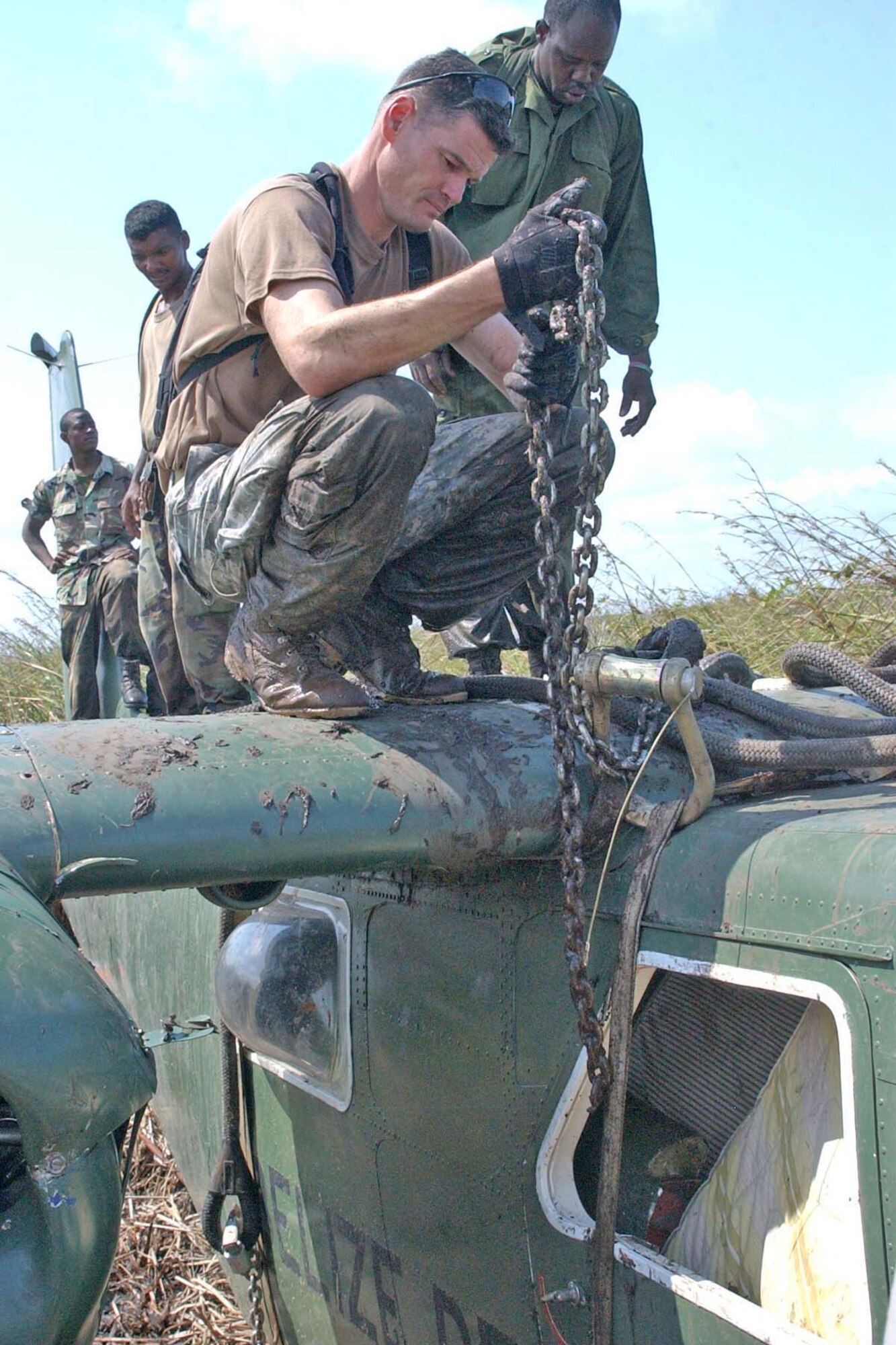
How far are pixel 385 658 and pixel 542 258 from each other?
104 cm

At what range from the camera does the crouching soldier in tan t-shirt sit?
2.59 metres

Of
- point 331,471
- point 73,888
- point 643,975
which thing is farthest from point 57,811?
point 643,975

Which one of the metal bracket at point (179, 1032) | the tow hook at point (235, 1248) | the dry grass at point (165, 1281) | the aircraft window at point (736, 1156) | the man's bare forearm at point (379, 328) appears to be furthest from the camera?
the dry grass at point (165, 1281)

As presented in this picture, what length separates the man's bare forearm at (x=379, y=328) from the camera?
8.16ft

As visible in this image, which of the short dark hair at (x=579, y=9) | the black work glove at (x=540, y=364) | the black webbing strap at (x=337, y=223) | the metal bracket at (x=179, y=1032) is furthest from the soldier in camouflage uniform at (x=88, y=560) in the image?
the black work glove at (x=540, y=364)

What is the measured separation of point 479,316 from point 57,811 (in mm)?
1179

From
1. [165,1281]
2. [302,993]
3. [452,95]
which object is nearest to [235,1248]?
[302,993]

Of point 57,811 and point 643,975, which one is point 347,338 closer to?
point 57,811

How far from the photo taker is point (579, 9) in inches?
177

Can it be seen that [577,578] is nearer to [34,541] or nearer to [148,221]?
[148,221]

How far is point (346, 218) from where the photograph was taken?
3080 millimetres

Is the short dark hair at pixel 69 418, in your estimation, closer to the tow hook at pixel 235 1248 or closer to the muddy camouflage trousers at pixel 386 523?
the muddy camouflage trousers at pixel 386 523

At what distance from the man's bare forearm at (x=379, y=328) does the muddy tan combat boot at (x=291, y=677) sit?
52 cm

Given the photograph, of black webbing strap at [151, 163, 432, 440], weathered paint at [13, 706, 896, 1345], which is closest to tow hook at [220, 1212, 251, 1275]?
weathered paint at [13, 706, 896, 1345]
